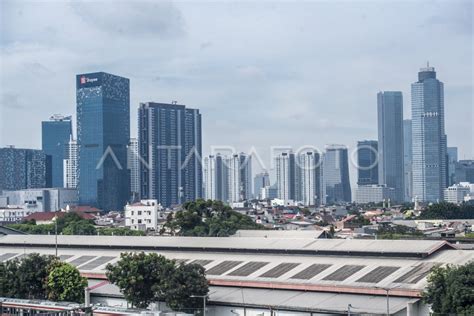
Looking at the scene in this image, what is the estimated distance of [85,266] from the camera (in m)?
26.0

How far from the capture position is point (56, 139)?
15312cm

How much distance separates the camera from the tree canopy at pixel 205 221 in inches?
1416

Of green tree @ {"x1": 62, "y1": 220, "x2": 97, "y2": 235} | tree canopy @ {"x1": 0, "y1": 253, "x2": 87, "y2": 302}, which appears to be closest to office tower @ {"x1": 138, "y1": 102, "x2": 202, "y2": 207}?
green tree @ {"x1": 62, "y1": 220, "x2": 97, "y2": 235}

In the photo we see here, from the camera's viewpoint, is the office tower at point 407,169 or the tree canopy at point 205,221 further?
the office tower at point 407,169

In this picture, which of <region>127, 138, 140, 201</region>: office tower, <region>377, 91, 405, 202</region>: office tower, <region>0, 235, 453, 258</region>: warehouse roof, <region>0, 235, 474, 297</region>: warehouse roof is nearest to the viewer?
<region>0, 235, 474, 297</region>: warehouse roof

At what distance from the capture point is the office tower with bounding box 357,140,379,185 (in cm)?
18838

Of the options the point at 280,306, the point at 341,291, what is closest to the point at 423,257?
the point at 341,291

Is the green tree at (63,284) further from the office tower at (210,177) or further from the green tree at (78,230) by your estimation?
the office tower at (210,177)

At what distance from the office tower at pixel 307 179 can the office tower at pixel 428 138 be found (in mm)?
19423

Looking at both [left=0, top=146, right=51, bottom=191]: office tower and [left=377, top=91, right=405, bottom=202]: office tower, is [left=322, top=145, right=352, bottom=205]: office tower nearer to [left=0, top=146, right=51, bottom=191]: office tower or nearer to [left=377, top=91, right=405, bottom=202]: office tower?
[left=377, top=91, right=405, bottom=202]: office tower

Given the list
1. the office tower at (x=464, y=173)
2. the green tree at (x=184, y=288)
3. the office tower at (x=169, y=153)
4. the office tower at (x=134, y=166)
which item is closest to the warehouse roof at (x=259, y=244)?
the green tree at (x=184, y=288)

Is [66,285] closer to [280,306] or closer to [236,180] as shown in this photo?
[280,306]

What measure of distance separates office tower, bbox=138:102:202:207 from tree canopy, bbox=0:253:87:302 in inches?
4074

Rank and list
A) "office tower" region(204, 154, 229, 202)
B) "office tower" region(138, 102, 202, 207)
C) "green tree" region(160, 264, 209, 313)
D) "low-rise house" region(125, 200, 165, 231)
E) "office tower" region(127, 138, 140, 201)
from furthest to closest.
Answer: "office tower" region(204, 154, 229, 202)
"office tower" region(138, 102, 202, 207)
"office tower" region(127, 138, 140, 201)
"low-rise house" region(125, 200, 165, 231)
"green tree" region(160, 264, 209, 313)
